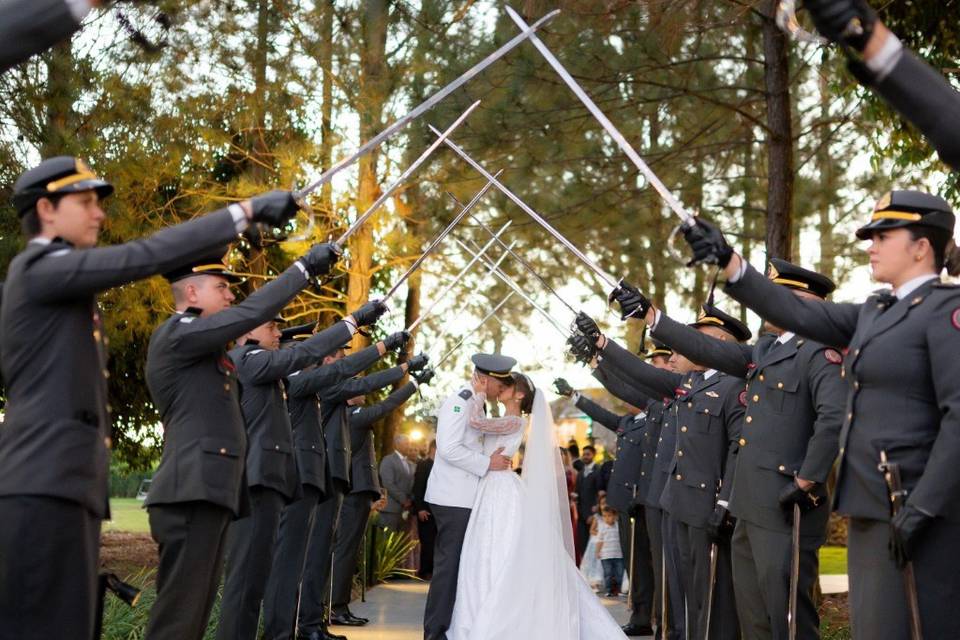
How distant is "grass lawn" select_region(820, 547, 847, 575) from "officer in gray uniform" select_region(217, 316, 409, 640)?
13.4 m

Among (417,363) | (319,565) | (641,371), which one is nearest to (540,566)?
(641,371)

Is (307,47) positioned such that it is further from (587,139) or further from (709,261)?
(709,261)

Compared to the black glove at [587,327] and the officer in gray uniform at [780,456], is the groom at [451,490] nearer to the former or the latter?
the black glove at [587,327]

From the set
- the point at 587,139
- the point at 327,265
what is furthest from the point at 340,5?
the point at 327,265

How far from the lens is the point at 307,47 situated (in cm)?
1556

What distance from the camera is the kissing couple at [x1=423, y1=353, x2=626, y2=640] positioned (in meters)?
A: 8.64

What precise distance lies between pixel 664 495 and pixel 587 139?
20.1 ft

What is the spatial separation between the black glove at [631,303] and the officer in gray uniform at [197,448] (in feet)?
5.19

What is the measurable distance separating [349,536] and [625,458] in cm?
320

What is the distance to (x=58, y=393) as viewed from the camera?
4305mm

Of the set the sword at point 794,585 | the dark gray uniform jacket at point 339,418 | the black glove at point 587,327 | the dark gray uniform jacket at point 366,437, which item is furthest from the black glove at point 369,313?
the dark gray uniform jacket at point 366,437

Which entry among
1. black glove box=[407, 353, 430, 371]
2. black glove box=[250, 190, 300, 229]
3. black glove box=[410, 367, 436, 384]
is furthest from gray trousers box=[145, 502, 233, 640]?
black glove box=[410, 367, 436, 384]

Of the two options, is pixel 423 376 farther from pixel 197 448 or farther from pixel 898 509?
Answer: pixel 898 509

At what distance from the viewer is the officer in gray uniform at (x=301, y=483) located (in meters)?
8.91
